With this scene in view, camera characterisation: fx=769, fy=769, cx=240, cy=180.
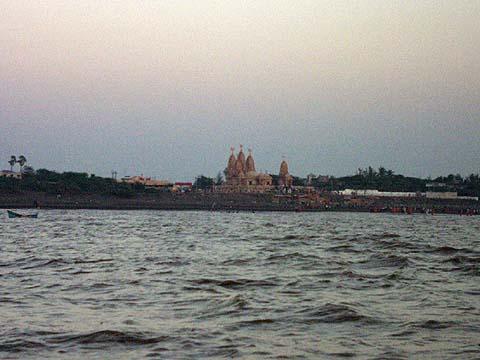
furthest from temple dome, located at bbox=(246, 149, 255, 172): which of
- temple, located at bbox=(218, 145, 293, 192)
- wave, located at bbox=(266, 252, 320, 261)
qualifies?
wave, located at bbox=(266, 252, 320, 261)

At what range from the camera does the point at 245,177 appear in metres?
190

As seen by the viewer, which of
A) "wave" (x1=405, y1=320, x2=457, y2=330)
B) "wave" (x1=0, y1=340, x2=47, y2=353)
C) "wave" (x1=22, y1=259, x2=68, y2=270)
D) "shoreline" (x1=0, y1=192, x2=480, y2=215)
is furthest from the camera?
"shoreline" (x1=0, y1=192, x2=480, y2=215)

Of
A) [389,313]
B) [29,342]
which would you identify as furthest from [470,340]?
[29,342]

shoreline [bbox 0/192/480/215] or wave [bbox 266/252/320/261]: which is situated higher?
shoreline [bbox 0/192/480/215]

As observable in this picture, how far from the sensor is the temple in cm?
18638

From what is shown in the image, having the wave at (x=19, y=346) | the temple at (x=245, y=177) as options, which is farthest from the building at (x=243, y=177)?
the wave at (x=19, y=346)

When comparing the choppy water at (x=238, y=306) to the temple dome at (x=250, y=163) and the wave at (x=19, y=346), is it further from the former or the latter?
the temple dome at (x=250, y=163)

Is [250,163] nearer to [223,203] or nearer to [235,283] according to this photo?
[223,203]

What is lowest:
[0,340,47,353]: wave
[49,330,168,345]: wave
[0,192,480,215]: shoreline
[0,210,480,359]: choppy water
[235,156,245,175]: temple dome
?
[0,340,47,353]: wave

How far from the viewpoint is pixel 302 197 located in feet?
556

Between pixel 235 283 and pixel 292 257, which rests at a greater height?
pixel 292 257

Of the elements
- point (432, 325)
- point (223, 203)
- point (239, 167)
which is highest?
point (239, 167)

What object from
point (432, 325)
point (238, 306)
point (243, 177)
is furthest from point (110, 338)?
point (243, 177)

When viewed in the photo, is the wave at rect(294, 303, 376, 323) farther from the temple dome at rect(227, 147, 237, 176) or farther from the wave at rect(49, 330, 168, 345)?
the temple dome at rect(227, 147, 237, 176)
